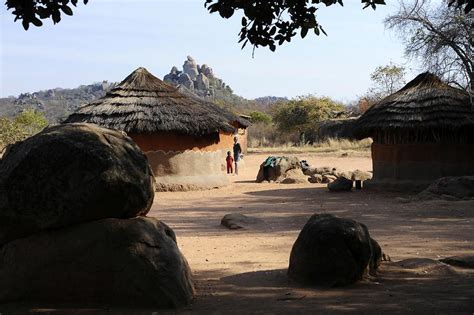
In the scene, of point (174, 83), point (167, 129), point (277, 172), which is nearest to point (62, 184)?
point (167, 129)

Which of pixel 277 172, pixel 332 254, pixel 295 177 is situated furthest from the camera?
pixel 277 172

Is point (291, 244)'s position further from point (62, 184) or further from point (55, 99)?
point (55, 99)

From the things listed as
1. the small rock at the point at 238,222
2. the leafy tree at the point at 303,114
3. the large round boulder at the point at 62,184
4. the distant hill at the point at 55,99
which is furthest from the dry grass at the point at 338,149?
the distant hill at the point at 55,99

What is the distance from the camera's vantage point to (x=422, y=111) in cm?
1725

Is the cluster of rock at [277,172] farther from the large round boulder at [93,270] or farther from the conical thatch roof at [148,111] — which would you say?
the large round boulder at [93,270]

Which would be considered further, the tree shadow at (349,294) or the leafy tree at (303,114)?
the leafy tree at (303,114)

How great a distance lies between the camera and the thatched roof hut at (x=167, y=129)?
18.9m

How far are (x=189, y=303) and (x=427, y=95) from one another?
47.5 ft

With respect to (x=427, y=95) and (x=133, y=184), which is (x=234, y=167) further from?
(x=133, y=184)

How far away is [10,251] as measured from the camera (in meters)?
5.23

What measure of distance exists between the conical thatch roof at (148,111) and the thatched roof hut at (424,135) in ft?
18.3

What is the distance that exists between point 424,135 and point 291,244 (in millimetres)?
9661

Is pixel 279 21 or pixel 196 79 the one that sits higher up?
pixel 196 79

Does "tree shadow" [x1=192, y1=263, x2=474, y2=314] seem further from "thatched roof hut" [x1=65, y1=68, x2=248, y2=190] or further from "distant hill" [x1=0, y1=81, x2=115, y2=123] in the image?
"distant hill" [x1=0, y1=81, x2=115, y2=123]
